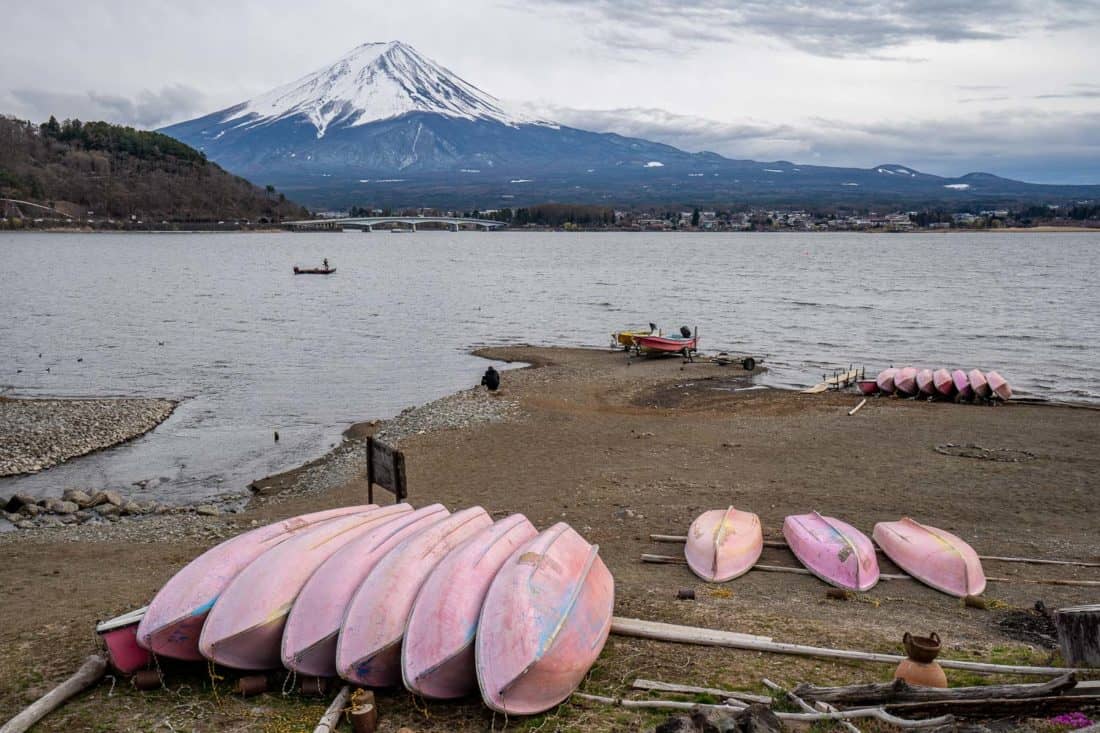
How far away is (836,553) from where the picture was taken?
33.9 feet

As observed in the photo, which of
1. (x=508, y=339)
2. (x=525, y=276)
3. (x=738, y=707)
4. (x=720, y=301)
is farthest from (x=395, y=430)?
(x=525, y=276)

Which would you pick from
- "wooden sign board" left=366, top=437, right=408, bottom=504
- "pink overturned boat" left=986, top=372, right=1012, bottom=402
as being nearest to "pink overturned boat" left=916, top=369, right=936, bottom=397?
"pink overturned boat" left=986, top=372, right=1012, bottom=402

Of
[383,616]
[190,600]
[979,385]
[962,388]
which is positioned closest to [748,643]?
[383,616]

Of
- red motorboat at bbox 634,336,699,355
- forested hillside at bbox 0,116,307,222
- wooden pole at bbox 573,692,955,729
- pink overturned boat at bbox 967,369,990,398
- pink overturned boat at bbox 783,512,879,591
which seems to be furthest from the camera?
forested hillside at bbox 0,116,307,222

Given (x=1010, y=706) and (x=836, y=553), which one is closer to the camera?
(x=1010, y=706)

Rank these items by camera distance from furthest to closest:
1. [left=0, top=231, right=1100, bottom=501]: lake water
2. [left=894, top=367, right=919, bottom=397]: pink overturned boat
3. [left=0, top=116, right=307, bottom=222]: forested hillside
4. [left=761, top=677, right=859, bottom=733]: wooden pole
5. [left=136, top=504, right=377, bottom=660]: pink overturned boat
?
1. [left=0, top=116, right=307, bottom=222]: forested hillside
2. [left=894, top=367, right=919, bottom=397]: pink overturned boat
3. [left=0, top=231, right=1100, bottom=501]: lake water
4. [left=136, top=504, right=377, bottom=660]: pink overturned boat
5. [left=761, top=677, right=859, bottom=733]: wooden pole

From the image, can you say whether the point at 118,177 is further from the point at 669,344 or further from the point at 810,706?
the point at 810,706

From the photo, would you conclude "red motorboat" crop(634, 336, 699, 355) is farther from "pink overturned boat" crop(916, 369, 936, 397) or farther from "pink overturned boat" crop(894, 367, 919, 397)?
"pink overturned boat" crop(916, 369, 936, 397)

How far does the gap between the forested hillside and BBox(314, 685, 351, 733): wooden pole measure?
622 ft

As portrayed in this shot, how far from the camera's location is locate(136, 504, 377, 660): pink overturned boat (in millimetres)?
7012

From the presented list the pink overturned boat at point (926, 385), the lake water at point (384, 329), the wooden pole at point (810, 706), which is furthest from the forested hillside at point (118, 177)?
the wooden pole at point (810, 706)

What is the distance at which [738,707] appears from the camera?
626cm

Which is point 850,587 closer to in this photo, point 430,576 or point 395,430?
point 430,576

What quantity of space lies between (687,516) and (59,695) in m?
8.38
